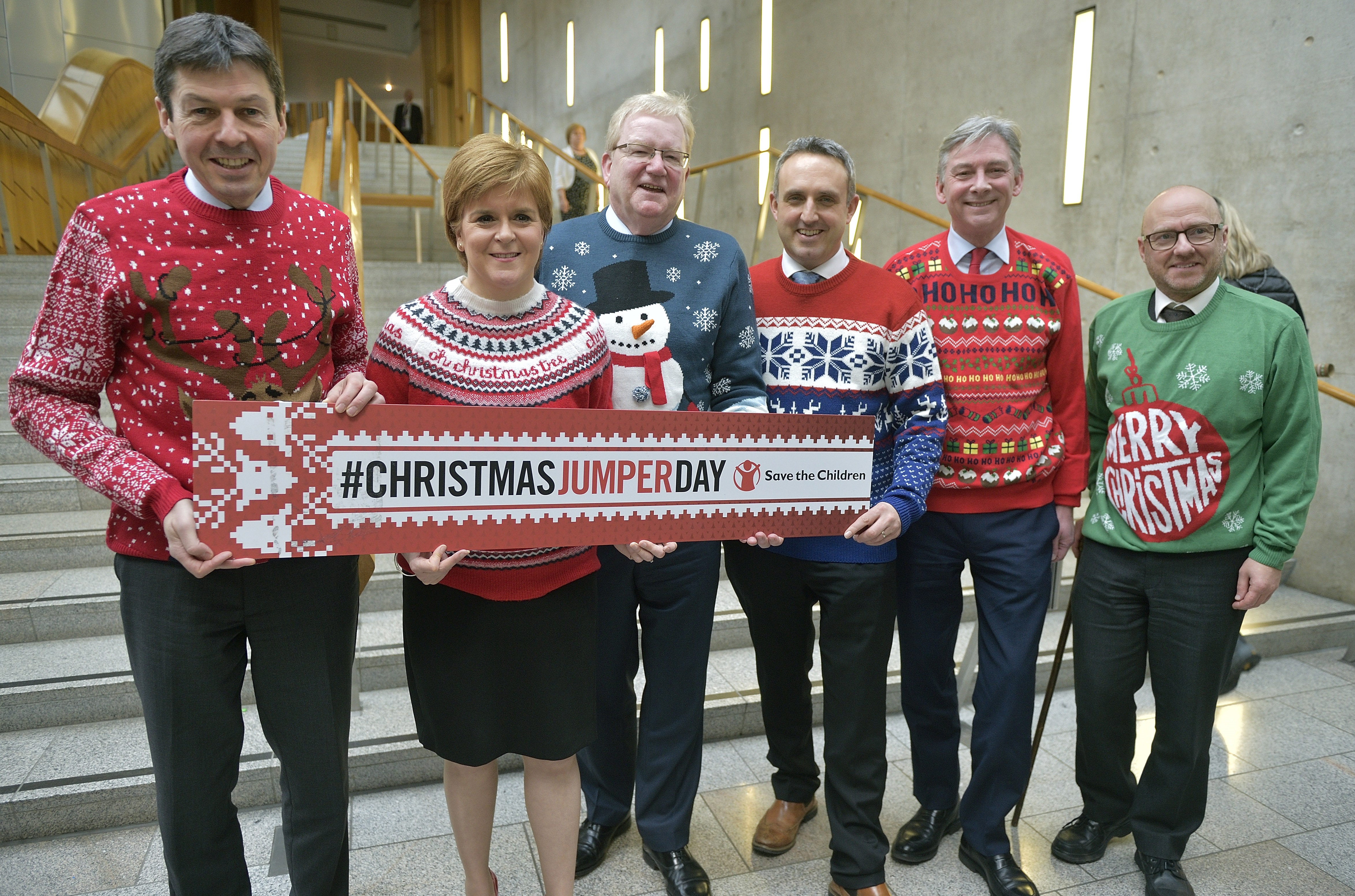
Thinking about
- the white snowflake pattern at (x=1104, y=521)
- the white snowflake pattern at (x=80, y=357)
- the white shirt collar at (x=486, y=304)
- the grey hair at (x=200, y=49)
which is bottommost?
the white snowflake pattern at (x=1104, y=521)

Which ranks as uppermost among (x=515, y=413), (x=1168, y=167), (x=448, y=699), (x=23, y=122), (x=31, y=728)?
(x=23, y=122)

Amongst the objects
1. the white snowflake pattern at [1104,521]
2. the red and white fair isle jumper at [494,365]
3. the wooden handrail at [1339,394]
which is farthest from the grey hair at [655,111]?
the wooden handrail at [1339,394]

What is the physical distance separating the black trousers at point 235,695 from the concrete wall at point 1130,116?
439cm

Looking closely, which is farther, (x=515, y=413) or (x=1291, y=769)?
(x=1291, y=769)

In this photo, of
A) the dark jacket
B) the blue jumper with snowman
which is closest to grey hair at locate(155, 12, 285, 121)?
the blue jumper with snowman

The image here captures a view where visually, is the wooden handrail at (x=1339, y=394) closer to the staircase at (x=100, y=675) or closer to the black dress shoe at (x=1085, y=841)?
the staircase at (x=100, y=675)

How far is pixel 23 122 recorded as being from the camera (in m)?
5.47

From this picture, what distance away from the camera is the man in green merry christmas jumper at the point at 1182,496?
184 cm

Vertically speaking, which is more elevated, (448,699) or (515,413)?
(515,413)

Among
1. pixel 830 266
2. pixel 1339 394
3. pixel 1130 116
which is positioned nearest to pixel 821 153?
pixel 830 266

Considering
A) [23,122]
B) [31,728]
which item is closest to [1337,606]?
[31,728]

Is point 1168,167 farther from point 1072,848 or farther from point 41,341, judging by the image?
point 41,341

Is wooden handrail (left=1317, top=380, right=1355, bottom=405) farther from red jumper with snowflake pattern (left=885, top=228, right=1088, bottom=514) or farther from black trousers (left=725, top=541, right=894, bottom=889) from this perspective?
black trousers (left=725, top=541, right=894, bottom=889)

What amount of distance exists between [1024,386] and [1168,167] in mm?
3263
